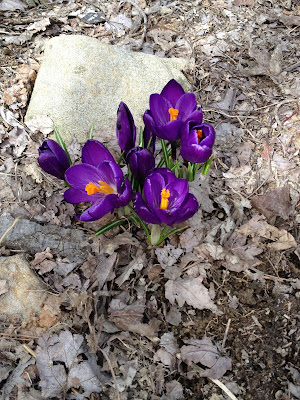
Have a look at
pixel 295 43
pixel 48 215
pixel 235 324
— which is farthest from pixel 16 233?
pixel 295 43

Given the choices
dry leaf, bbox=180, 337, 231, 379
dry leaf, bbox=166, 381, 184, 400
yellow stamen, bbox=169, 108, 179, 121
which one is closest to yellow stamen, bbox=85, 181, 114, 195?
yellow stamen, bbox=169, 108, 179, 121

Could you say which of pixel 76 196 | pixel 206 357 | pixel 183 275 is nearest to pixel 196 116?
pixel 76 196

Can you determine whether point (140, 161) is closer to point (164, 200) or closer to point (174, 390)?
point (164, 200)

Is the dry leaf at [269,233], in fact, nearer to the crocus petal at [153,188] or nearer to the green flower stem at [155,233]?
the green flower stem at [155,233]

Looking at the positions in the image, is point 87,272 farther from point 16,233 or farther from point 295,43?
point 295,43

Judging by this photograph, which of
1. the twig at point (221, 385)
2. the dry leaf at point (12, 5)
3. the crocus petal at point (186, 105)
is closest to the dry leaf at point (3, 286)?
the twig at point (221, 385)

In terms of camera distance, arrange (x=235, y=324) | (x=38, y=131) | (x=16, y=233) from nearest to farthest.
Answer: (x=235, y=324) < (x=16, y=233) < (x=38, y=131)
